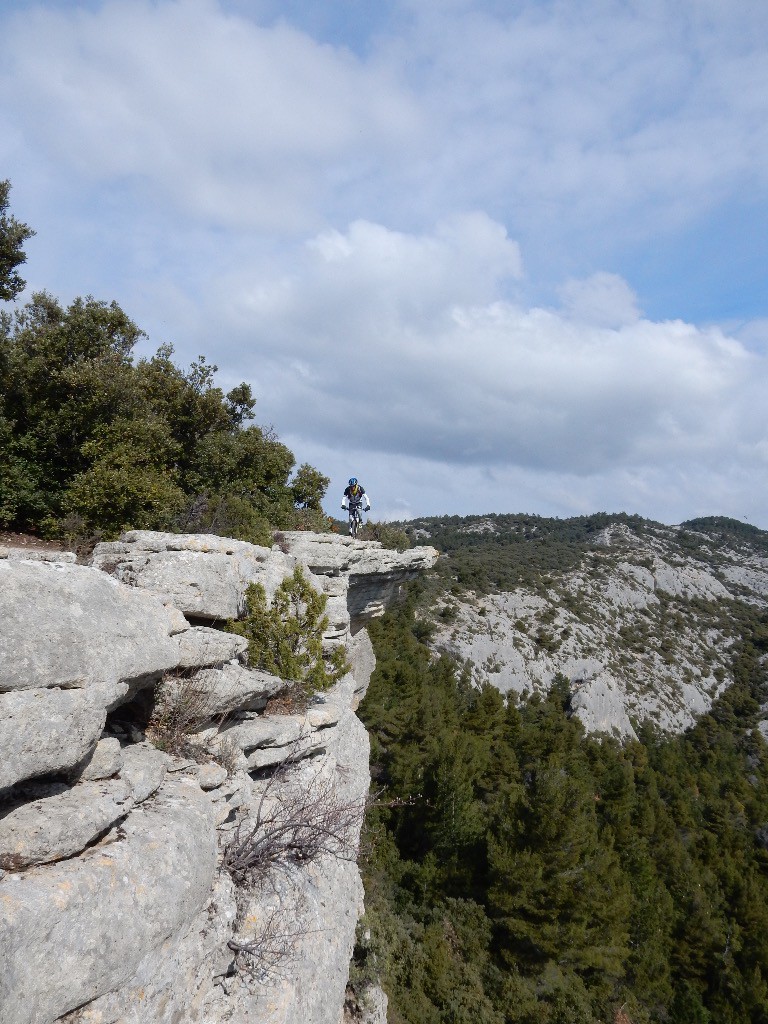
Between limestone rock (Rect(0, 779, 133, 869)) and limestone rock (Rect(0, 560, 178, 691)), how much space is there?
93 cm

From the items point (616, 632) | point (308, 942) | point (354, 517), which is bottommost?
point (308, 942)

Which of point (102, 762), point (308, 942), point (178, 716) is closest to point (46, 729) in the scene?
point (102, 762)

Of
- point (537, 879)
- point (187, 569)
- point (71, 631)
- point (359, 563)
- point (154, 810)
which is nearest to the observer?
point (71, 631)

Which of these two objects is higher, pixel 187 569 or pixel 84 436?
pixel 84 436

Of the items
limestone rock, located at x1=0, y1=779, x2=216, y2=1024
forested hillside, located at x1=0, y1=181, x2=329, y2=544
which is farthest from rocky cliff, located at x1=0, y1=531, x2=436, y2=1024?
forested hillside, located at x1=0, y1=181, x2=329, y2=544

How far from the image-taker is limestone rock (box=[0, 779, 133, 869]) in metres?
4.07

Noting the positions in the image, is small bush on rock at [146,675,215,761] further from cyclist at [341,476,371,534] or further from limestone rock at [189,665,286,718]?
A: cyclist at [341,476,371,534]

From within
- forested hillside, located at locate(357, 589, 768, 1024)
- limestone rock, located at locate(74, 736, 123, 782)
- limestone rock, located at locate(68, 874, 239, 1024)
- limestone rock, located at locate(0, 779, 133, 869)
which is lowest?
forested hillside, located at locate(357, 589, 768, 1024)

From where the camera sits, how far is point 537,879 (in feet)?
75.2

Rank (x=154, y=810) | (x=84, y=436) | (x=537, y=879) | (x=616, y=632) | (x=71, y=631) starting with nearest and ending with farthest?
(x=71, y=631), (x=154, y=810), (x=84, y=436), (x=537, y=879), (x=616, y=632)

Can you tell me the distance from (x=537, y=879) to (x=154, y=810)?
23110 mm

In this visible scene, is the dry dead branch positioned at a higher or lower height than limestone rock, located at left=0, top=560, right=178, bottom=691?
lower

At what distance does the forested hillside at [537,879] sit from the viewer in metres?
21.8

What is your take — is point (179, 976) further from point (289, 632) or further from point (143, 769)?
point (289, 632)
